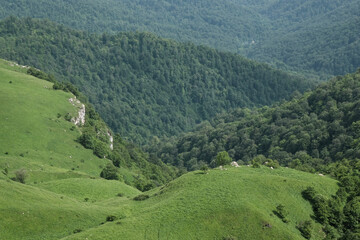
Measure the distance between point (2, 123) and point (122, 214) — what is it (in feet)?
221

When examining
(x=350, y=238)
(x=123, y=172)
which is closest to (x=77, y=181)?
(x=123, y=172)

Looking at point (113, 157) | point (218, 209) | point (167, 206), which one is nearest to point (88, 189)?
point (167, 206)

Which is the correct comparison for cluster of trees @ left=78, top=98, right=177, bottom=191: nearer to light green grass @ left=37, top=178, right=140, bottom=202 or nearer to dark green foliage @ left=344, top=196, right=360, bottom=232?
light green grass @ left=37, top=178, right=140, bottom=202

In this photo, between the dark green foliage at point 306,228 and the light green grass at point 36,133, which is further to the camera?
the light green grass at point 36,133

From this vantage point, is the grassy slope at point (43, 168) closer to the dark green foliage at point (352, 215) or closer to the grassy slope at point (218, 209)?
the grassy slope at point (218, 209)

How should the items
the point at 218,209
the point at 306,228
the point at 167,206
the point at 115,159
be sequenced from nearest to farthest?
the point at 218,209
the point at 167,206
the point at 306,228
the point at 115,159

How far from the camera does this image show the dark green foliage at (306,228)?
69.9 meters

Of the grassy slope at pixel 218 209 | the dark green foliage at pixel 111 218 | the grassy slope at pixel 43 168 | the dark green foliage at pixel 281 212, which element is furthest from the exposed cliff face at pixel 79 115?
the dark green foliage at pixel 281 212

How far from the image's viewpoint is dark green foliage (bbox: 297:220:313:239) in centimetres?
6988

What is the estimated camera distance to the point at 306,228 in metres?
70.4

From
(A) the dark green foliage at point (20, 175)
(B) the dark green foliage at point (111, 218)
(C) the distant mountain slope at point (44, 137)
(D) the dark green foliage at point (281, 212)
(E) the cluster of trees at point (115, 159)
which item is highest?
(D) the dark green foliage at point (281, 212)

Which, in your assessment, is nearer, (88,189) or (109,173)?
(88,189)

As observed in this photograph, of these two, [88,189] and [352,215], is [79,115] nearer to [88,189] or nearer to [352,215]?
[88,189]

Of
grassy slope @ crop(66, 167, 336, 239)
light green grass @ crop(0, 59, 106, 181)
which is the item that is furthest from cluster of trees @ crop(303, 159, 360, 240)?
light green grass @ crop(0, 59, 106, 181)
